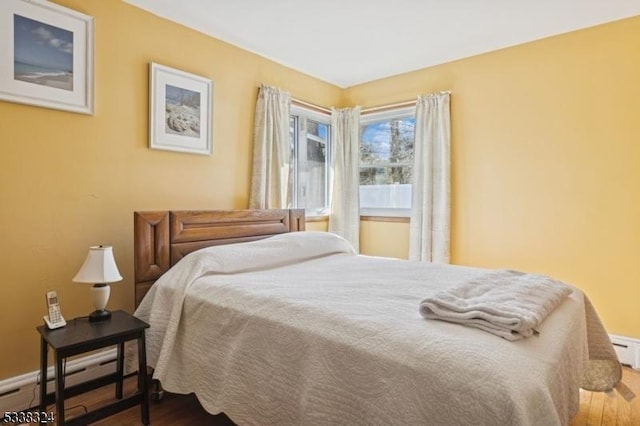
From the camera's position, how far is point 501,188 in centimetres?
318

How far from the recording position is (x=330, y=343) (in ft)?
4.44

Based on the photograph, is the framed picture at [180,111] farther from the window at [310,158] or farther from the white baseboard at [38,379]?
the white baseboard at [38,379]

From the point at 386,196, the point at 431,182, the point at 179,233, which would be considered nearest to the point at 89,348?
the point at 179,233

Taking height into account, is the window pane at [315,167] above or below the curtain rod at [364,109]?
below

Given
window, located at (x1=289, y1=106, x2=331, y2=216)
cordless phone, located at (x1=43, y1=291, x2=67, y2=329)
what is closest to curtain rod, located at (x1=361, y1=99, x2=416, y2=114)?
window, located at (x1=289, y1=106, x2=331, y2=216)

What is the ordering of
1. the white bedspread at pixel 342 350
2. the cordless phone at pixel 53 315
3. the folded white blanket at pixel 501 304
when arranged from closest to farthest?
the white bedspread at pixel 342 350 → the folded white blanket at pixel 501 304 → the cordless phone at pixel 53 315

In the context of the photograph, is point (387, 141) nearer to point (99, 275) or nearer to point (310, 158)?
point (310, 158)

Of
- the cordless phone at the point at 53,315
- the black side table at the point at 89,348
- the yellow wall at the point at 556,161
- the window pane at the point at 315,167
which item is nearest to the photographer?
the black side table at the point at 89,348

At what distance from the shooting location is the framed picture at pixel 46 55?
1945 mm

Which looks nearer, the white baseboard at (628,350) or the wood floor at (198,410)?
the wood floor at (198,410)

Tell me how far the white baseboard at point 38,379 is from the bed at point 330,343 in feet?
1.61

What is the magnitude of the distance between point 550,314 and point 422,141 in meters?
2.27

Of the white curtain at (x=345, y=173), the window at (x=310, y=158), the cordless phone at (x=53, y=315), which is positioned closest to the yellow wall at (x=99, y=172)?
the cordless phone at (x=53, y=315)

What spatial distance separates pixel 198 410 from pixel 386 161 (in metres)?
2.89
